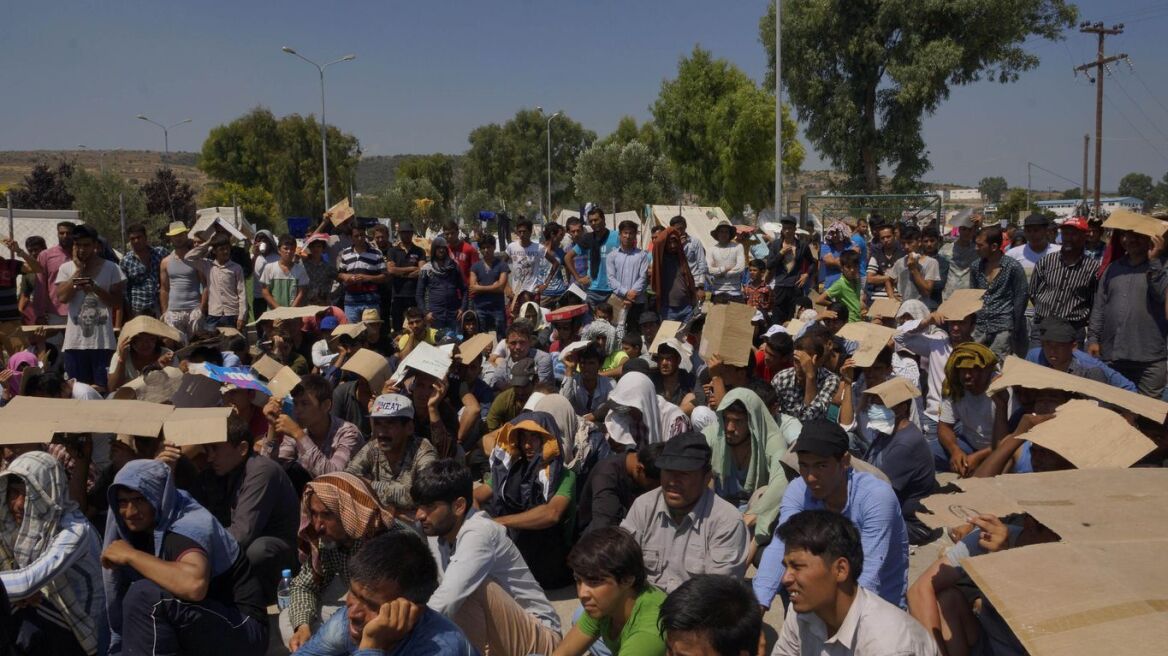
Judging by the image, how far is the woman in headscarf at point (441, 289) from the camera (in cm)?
1002

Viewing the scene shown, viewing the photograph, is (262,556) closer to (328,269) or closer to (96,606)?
(96,606)

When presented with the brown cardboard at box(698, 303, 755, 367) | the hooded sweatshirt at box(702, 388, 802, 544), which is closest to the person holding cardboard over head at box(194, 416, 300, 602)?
the hooded sweatshirt at box(702, 388, 802, 544)

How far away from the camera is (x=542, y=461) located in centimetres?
507

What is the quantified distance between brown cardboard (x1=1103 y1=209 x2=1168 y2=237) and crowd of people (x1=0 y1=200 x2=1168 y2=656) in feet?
0.19

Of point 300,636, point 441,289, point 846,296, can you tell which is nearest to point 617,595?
point 300,636

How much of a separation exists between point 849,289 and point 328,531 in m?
7.12

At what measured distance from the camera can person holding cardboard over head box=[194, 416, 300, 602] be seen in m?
4.37

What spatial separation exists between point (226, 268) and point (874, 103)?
82.6 feet

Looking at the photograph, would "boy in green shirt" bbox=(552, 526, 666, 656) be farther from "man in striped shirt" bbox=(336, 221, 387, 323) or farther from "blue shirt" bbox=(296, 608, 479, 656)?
"man in striped shirt" bbox=(336, 221, 387, 323)

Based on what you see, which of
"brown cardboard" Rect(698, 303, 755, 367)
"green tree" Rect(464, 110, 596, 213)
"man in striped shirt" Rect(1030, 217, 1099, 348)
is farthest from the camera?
"green tree" Rect(464, 110, 596, 213)

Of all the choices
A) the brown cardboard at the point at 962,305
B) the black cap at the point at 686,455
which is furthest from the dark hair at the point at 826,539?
the brown cardboard at the point at 962,305

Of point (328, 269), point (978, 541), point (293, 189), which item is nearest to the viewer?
point (978, 541)

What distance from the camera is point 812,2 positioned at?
28734mm

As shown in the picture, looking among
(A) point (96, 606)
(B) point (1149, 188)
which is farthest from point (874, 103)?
(B) point (1149, 188)
